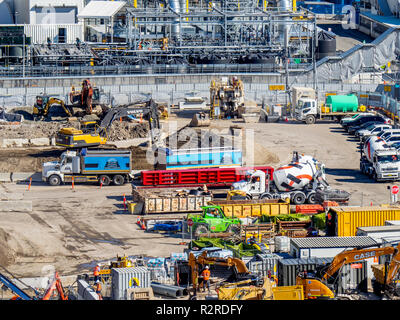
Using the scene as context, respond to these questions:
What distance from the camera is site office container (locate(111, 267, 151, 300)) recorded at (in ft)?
70.0

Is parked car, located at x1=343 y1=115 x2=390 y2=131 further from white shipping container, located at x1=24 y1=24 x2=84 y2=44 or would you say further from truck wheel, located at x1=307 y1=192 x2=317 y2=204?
white shipping container, located at x1=24 y1=24 x2=84 y2=44

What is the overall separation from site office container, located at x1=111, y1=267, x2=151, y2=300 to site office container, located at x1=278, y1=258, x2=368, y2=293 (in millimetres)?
4078

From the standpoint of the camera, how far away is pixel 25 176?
42.8 metres

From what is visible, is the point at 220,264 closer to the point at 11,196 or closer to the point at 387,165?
the point at 11,196

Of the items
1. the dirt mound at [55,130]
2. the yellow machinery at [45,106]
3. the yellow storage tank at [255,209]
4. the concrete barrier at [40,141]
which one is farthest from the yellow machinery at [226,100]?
the yellow storage tank at [255,209]

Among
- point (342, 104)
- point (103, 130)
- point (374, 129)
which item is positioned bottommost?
point (374, 129)

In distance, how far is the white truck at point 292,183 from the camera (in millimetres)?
36062

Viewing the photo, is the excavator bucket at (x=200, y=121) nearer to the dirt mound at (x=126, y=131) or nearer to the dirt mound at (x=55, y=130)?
the dirt mound at (x=55, y=130)

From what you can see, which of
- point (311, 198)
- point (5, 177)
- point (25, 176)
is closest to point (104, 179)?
point (25, 176)

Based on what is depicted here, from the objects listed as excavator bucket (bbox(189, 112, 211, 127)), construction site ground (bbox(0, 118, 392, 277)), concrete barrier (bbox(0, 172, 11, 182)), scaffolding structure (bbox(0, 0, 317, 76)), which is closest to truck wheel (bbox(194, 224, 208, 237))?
construction site ground (bbox(0, 118, 392, 277))

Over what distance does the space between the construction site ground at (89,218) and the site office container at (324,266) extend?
6799 millimetres

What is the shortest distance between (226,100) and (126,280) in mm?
40751

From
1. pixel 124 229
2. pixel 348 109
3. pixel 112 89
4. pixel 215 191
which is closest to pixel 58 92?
pixel 112 89
